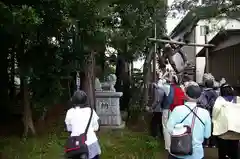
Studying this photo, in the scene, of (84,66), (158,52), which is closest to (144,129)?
(84,66)

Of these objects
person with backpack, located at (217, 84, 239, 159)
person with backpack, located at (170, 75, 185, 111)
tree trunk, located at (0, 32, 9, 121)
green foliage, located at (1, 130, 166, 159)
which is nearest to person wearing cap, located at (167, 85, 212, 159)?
person with backpack, located at (217, 84, 239, 159)

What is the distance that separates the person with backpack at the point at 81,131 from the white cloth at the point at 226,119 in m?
1.84

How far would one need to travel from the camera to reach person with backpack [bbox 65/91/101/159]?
4566 mm

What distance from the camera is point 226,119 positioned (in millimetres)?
5133

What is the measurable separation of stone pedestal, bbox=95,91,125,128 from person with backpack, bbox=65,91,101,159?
6396 millimetres

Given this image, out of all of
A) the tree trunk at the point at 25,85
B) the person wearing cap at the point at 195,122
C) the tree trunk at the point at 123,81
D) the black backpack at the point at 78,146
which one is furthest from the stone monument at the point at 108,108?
the person wearing cap at the point at 195,122

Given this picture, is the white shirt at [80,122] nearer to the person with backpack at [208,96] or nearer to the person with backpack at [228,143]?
the person with backpack at [228,143]

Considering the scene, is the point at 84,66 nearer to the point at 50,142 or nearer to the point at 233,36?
the point at 50,142

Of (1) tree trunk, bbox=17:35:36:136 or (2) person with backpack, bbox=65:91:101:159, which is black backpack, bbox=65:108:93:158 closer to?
(2) person with backpack, bbox=65:91:101:159

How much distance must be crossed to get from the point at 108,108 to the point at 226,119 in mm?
6412

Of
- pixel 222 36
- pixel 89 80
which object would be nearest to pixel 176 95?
pixel 89 80

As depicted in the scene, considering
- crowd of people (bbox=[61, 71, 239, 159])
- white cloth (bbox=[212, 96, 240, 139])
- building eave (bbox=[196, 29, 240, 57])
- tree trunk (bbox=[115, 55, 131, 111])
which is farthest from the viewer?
tree trunk (bbox=[115, 55, 131, 111])

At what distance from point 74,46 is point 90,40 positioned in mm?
1159

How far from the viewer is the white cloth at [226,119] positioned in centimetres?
511
